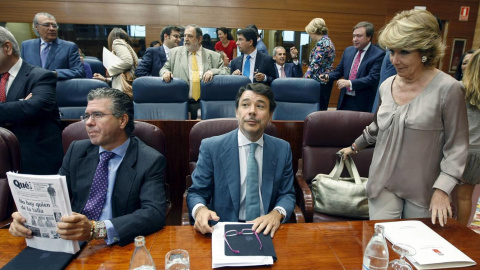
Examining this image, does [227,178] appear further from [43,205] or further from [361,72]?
[361,72]

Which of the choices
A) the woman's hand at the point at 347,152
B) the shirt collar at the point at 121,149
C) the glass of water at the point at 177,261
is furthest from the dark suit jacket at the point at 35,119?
the woman's hand at the point at 347,152

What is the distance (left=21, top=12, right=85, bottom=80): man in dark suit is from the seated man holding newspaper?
188 cm

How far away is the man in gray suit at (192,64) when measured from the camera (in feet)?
11.1

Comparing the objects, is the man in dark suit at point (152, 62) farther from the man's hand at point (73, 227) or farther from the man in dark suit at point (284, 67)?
the man's hand at point (73, 227)

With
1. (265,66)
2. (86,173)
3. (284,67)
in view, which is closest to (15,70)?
(86,173)

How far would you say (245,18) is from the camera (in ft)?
22.6

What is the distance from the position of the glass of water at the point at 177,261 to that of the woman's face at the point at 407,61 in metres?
1.19

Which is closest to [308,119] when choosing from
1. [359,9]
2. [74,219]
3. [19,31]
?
[74,219]

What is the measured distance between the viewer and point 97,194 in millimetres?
1465

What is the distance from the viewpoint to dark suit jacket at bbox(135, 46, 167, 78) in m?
3.73

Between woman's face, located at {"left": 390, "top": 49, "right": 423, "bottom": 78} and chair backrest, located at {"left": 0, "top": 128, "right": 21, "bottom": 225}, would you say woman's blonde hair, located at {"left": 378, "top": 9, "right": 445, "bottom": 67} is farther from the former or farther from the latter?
chair backrest, located at {"left": 0, "top": 128, "right": 21, "bottom": 225}

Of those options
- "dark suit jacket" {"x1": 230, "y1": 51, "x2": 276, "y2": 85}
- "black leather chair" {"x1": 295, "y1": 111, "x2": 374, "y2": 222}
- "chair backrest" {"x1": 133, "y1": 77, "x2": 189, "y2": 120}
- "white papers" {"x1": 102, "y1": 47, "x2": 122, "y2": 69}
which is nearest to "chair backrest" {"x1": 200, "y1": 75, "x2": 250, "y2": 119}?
"chair backrest" {"x1": 133, "y1": 77, "x2": 189, "y2": 120}

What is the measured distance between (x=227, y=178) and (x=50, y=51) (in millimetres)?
2775

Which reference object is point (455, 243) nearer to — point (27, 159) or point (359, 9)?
point (27, 159)
